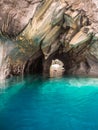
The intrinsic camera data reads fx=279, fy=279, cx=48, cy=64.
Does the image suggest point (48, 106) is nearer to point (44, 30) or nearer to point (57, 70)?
point (44, 30)

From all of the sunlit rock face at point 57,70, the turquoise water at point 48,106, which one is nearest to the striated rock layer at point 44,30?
the turquoise water at point 48,106

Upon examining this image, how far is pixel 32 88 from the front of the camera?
1558 centimetres

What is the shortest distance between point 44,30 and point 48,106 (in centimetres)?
711

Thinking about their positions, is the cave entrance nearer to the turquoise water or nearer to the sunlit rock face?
the sunlit rock face

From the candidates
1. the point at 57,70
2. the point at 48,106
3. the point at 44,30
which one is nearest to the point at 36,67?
the point at 57,70

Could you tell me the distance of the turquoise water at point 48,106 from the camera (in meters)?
9.04

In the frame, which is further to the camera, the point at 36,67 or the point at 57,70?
the point at 57,70

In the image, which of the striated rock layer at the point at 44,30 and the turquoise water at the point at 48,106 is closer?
the turquoise water at the point at 48,106

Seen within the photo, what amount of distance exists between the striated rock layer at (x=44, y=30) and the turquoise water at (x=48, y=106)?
2.19 metres

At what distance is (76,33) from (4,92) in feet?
24.3

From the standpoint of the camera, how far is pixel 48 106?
1138 centimetres

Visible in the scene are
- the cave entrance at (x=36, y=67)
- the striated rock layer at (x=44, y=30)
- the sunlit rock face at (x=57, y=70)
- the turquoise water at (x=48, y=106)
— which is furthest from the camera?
the sunlit rock face at (x=57, y=70)

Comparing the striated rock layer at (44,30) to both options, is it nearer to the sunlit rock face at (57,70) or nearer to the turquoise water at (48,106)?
the turquoise water at (48,106)

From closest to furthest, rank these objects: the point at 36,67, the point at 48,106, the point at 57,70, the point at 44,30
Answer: the point at 48,106 < the point at 44,30 < the point at 36,67 < the point at 57,70
